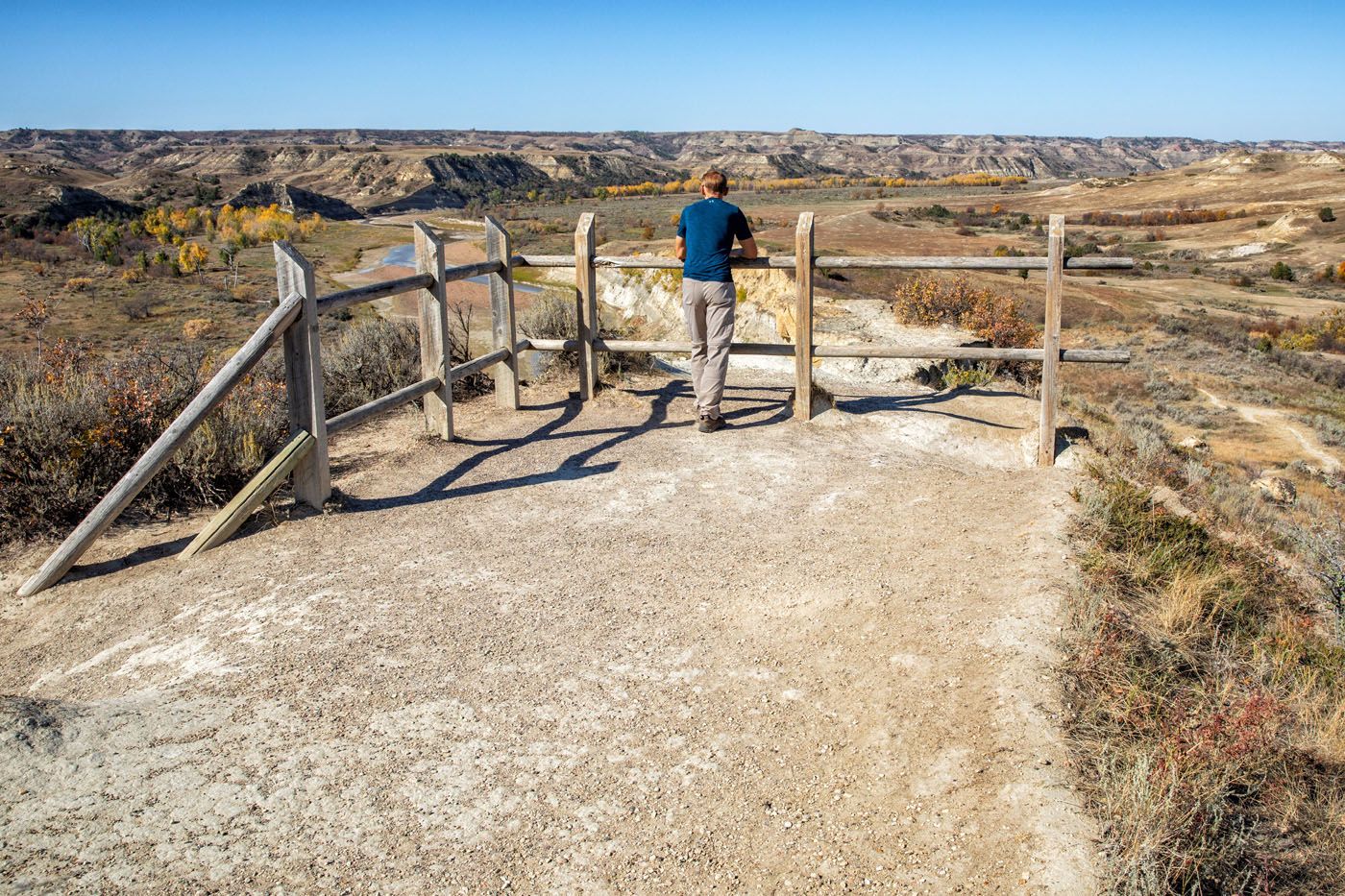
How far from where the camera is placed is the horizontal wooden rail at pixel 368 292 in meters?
6.88

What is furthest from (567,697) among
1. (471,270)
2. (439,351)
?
(471,270)

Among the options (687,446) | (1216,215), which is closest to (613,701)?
(687,446)

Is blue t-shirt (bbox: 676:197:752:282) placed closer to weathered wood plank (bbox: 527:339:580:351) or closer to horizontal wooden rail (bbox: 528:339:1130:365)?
horizontal wooden rail (bbox: 528:339:1130:365)

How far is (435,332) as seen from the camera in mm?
8258

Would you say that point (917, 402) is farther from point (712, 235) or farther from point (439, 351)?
point (439, 351)

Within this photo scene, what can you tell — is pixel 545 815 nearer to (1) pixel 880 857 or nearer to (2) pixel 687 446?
(1) pixel 880 857

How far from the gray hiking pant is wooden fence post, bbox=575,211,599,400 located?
1.22 meters

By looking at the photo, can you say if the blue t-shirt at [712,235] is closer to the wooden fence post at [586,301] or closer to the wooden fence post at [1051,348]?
the wooden fence post at [586,301]

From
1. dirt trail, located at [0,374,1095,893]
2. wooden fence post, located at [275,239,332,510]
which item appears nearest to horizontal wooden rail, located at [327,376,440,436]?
wooden fence post, located at [275,239,332,510]

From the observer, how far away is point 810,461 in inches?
310

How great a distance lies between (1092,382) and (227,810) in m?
18.2

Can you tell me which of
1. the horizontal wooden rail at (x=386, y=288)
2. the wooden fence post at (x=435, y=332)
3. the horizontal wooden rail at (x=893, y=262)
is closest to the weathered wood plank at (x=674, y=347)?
the horizontal wooden rail at (x=893, y=262)

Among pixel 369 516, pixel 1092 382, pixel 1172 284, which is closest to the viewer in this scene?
pixel 369 516

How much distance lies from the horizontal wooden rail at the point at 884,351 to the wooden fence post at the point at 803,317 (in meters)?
0.10
